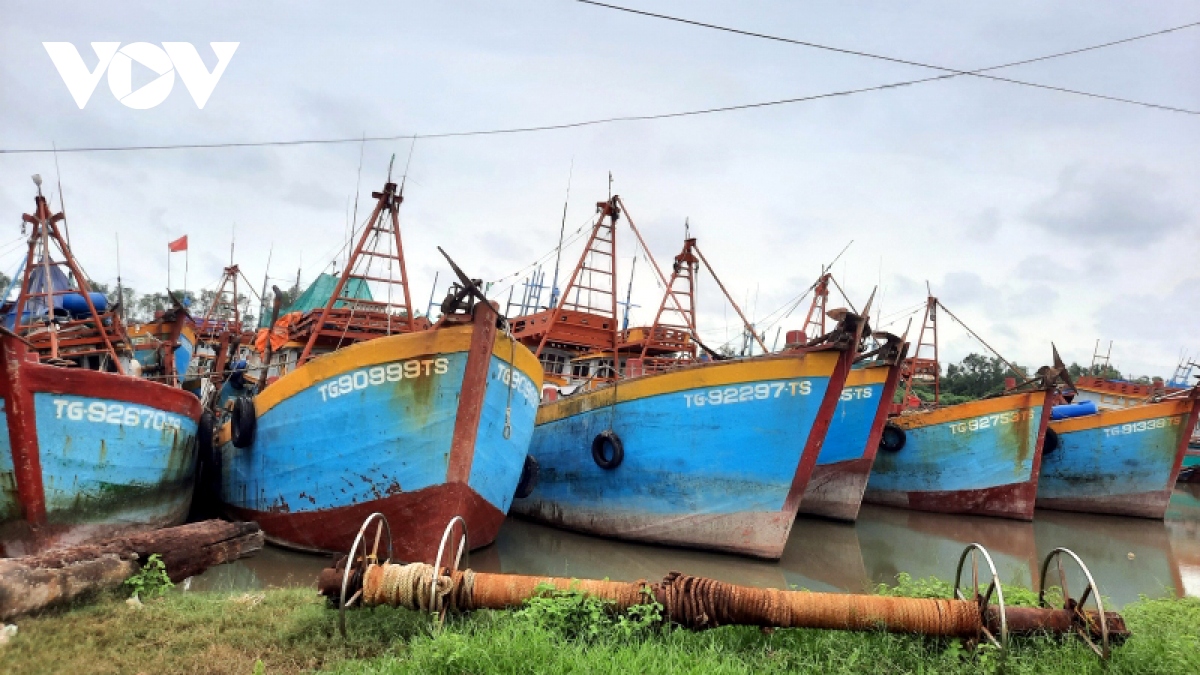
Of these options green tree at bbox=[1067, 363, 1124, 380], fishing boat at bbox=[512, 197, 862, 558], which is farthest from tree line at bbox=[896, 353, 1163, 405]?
fishing boat at bbox=[512, 197, 862, 558]

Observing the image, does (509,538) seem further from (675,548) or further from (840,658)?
(840,658)

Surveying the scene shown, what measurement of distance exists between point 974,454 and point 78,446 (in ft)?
59.0

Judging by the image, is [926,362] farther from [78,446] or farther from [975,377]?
[975,377]

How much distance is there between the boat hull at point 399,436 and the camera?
8047mm

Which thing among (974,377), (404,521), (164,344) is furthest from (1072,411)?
(974,377)

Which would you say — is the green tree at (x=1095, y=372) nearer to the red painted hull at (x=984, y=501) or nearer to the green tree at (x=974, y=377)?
the green tree at (x=974, y=377)

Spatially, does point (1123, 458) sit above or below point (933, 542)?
above

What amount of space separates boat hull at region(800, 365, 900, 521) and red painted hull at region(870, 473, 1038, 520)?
3.98 m

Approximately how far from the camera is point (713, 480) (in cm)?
1052

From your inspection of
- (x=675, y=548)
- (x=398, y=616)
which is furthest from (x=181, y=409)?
(x=675, y=548)

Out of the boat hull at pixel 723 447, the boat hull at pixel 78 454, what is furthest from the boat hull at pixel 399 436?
the boat hull at pixel 723 447

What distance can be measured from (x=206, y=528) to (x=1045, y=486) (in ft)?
70.1

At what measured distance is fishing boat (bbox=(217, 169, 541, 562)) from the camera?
26.4 feet

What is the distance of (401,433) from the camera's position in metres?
8.10
